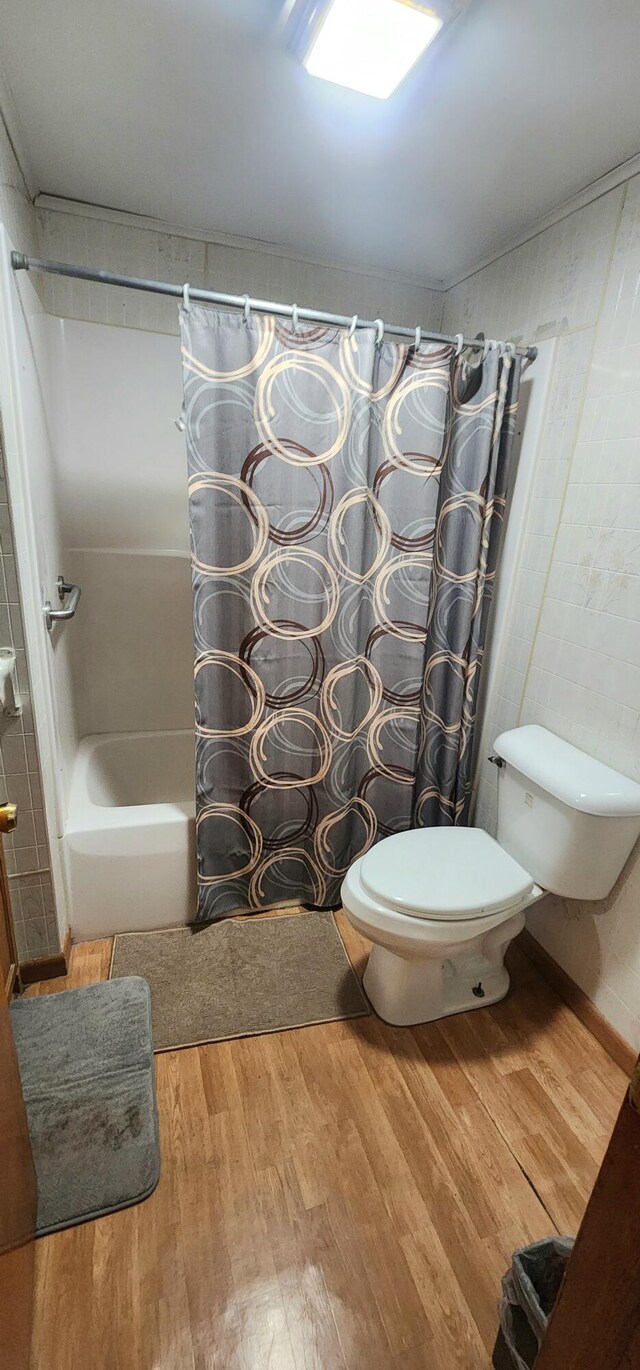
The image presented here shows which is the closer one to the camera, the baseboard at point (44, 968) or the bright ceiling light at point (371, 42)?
the bright ceiling light at point (371, 42)

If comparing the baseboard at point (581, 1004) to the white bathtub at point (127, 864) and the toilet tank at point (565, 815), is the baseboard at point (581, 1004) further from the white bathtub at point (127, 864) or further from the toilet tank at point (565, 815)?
the white bathtub at point (127, 864)

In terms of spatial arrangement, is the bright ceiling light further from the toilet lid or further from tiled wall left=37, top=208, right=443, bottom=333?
the toilet lid

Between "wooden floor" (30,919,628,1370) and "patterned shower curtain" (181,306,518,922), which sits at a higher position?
"patterned shower curtain" (181,306,518,922)

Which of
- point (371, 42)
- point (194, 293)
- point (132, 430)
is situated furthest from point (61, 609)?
point (371, 42)

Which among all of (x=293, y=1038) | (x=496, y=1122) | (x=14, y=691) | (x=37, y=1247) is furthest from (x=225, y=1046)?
(x=14, y=691)

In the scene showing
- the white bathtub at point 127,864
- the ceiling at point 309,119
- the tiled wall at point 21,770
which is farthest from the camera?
the white bathtub at point 127,864

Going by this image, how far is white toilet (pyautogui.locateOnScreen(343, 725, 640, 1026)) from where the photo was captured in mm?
1355

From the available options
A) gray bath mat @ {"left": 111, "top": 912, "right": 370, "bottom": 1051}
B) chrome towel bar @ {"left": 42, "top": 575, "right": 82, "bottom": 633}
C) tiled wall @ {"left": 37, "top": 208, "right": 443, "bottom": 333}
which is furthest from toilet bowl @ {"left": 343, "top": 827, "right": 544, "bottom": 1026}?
tiled wall @ {"left": 37, "top": 208, "right": 443, "bottom": 333}

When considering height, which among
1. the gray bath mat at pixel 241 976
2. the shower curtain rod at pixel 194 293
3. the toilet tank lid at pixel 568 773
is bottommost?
the gray bath mat at pixel 241 976

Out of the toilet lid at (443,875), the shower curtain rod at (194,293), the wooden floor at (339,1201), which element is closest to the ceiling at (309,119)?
the shower curtain rod at (194,293)

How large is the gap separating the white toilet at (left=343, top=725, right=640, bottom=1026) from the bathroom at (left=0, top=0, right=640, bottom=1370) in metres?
0.01

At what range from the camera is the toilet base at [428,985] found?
1.49 meters

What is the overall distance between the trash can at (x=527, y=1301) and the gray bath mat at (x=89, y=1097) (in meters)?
0.69

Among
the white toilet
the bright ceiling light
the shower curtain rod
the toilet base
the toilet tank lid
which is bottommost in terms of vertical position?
the toilet base
